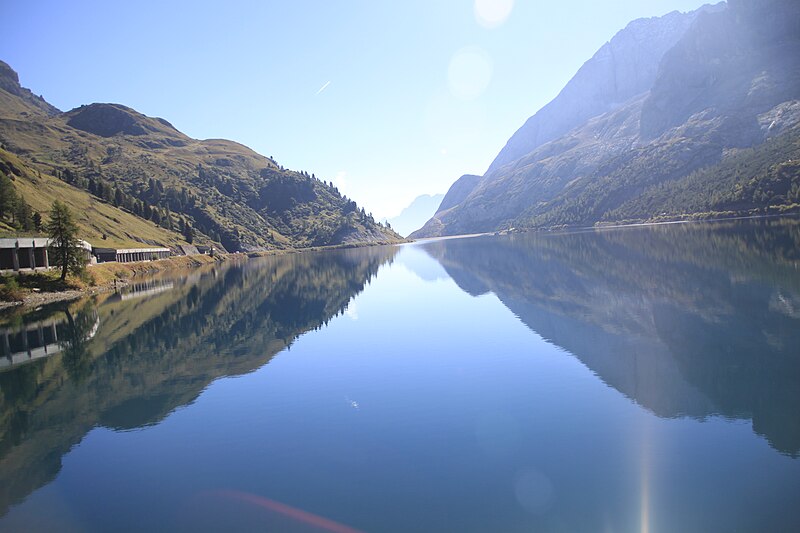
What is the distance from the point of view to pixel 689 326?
35.8 metres

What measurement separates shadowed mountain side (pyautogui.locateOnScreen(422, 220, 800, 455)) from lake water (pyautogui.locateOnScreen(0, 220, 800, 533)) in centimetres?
21

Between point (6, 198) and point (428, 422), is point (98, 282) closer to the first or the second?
point (6, 198)

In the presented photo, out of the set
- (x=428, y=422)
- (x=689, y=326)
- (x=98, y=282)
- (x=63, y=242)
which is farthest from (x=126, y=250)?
(x=689, y=326)

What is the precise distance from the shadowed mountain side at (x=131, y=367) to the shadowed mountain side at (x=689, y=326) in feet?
79.6

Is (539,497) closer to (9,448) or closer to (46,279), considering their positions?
(9,448)

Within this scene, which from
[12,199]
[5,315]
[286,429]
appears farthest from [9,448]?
[12,199]

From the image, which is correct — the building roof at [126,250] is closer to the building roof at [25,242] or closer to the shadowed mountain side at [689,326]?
the building roof at [25,242]

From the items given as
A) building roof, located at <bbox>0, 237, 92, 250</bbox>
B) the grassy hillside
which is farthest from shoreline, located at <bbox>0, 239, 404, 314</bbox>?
the grassy hillside

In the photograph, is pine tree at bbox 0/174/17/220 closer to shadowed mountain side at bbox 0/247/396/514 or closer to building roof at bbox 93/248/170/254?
building roof at bbox 93/248/170/254

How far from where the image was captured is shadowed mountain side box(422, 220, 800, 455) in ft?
71.2

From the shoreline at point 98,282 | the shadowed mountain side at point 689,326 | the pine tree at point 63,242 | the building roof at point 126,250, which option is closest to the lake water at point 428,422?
the shadowed mountain side at point 689,326

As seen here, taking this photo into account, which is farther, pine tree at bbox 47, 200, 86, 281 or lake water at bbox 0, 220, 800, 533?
pine tree at bbox 47, 200, 86, 281

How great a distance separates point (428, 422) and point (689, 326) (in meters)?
25.0

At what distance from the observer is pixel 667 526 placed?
13.0 metres
